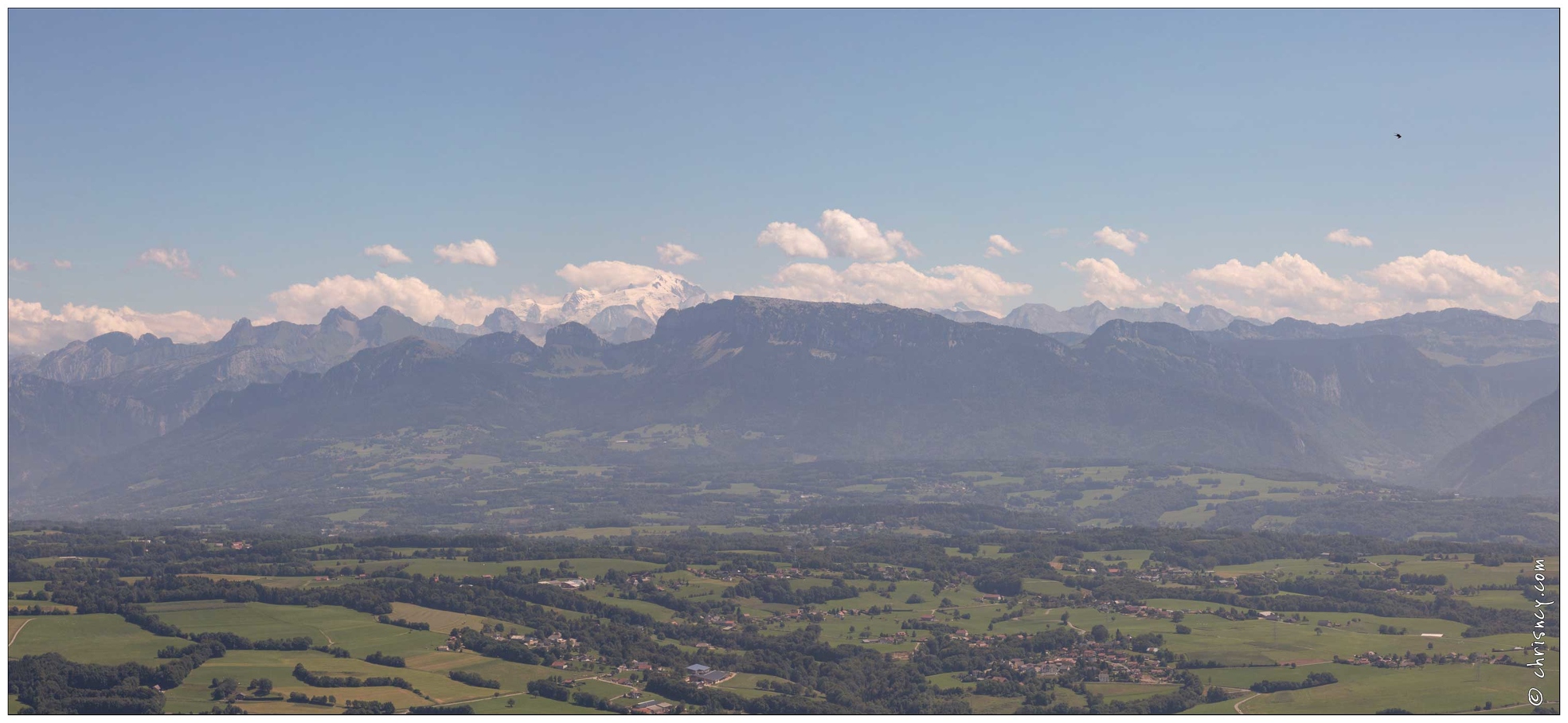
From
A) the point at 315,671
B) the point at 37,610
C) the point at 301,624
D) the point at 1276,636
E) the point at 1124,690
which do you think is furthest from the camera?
the point at 1276,636

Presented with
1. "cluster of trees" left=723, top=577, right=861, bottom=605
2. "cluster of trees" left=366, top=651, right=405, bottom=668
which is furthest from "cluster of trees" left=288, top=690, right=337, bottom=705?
"cluster of trees" left=723, top=577, right=861, bottom=605

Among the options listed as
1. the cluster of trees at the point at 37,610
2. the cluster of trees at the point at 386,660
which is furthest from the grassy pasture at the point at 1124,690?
the cluster of trees at the point at 37,610

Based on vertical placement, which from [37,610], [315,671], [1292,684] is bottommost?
[1292,684]

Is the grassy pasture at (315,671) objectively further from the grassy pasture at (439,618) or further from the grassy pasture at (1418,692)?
the grassy pasture at (1418,692)

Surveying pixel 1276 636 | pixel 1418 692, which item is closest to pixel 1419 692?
pixel 1418 692

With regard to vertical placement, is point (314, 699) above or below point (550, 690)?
above

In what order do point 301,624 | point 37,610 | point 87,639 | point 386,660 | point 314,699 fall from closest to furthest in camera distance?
point 314,699 < point 386,660 < point 87,639 < point 37,610 < point 301,624

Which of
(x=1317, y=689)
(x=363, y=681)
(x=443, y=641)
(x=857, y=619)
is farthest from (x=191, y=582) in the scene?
(x=1317, y=689)

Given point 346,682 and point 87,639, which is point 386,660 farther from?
point 87,639

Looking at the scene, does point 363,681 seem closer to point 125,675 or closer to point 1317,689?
point 125,675

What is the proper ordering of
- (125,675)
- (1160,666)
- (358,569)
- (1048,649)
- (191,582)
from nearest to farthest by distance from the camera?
1. (125,675)
2. (1160,666)
3. (1048,649)
4. (191,582)
5. (358,569)

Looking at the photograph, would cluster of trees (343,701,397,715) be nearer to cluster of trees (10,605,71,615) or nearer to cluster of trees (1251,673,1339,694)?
cluster of trees (10,605,71,615)
